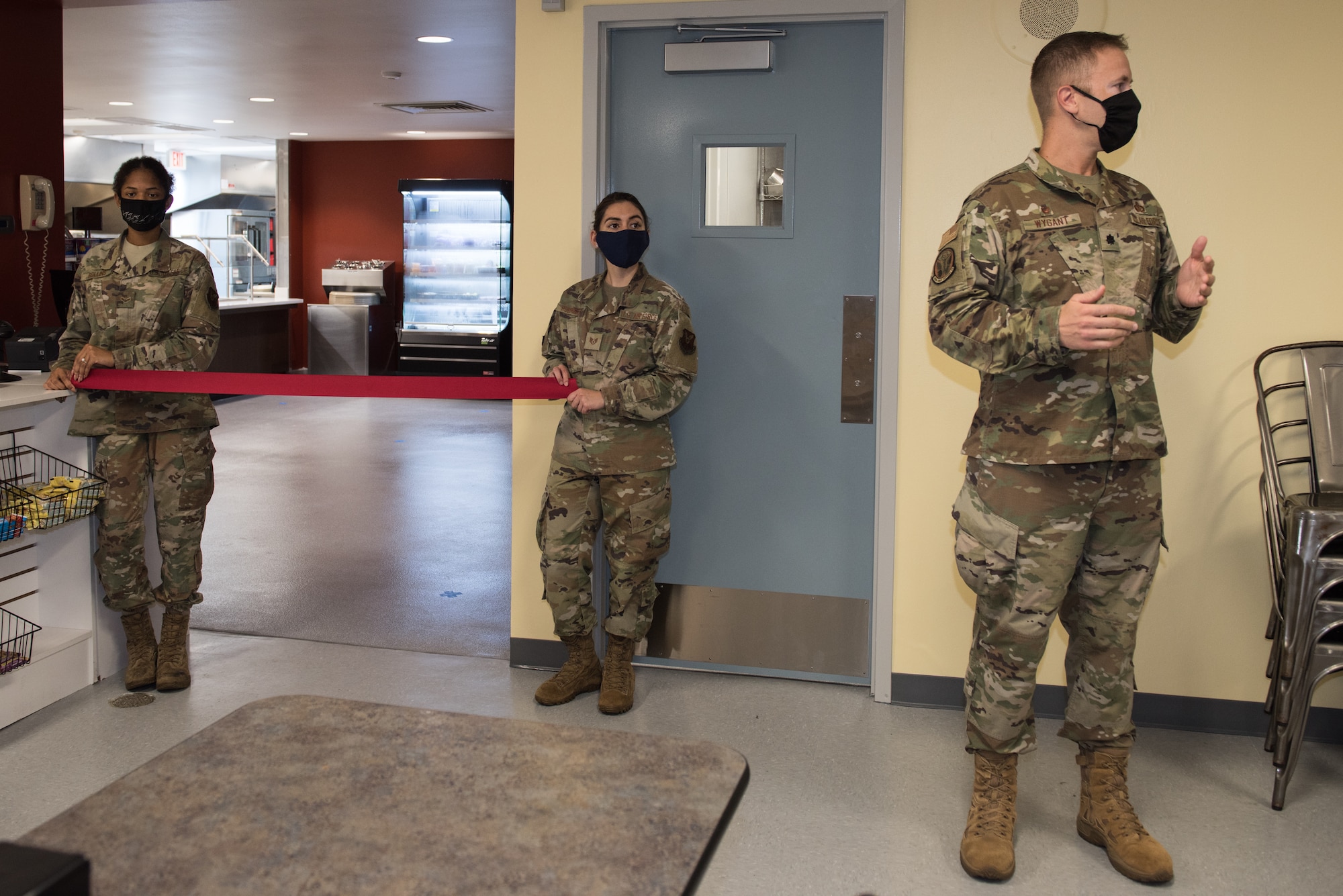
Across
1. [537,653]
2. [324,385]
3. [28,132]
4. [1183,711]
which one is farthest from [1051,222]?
[28,132]

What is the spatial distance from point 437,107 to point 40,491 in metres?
7.74

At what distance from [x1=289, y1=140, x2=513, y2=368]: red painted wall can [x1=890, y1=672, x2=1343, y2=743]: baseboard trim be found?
10926mm

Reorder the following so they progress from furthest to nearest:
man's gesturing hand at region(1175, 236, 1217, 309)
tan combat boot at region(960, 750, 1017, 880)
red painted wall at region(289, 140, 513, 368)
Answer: red painted wall at region(289, 140, 513, 368) → tan combat boot at region(960, 750, 1017, 880) → man's gesturing hand at region(1175, 236, 1217, 309)

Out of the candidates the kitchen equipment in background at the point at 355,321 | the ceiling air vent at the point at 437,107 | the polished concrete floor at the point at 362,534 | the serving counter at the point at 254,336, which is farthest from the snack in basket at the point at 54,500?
the kitchen equipment in background at the point at 355,321

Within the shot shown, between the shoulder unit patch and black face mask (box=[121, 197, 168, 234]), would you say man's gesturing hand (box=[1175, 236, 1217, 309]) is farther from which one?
black face mask (box=[121, 197, 168, 234])

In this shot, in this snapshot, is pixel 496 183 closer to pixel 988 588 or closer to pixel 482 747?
pixel 988 588

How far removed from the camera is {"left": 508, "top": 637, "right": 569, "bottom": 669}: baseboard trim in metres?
3.79

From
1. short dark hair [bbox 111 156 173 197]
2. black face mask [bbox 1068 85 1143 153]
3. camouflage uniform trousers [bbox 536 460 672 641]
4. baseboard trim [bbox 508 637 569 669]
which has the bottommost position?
baseboard trim [bbox 508 637 569 669]

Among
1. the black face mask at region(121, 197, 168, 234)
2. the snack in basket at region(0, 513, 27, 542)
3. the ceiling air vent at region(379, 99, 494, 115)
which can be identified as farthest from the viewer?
the ceiling air vent at region(379, 99, 494, 115)

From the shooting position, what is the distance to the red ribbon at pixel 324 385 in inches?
129

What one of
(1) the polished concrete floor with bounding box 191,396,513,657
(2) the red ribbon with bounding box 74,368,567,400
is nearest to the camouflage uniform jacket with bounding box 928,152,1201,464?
(2) the red ribbon with bounding box 74,368,567,400

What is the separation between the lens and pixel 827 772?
3.00 metres

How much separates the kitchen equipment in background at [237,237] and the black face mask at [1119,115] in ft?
35.5

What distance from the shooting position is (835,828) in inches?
105
